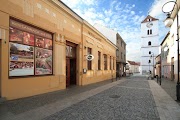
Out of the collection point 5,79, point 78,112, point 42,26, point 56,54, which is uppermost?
point 42,26

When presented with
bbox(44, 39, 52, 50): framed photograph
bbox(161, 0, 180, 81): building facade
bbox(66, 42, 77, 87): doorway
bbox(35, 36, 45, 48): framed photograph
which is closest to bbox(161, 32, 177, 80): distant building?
bbox(161, 0, 180, 81): building facade

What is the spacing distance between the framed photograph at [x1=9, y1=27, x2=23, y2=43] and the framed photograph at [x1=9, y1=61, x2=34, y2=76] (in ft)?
3.56

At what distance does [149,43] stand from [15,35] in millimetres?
51397

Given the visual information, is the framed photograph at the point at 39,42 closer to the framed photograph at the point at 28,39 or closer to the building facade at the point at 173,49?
the framed photograph at the point at 28,39

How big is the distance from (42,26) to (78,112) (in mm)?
5620

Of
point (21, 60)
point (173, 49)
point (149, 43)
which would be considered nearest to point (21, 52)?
point (21, 60)

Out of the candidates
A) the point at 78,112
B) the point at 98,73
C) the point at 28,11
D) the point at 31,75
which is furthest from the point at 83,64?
the point at 78,112

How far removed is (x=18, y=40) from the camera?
292 inches

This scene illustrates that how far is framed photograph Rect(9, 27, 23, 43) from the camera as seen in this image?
7039mm

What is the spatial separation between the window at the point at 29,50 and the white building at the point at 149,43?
47011 mm

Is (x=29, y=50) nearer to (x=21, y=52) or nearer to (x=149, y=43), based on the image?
(x=21, y=52)

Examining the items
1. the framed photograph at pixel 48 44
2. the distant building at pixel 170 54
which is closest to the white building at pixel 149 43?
the distant building at pixel 170 54

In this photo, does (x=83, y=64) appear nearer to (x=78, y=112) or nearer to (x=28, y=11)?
(x=28, y=11)

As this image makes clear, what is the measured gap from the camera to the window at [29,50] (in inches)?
281
